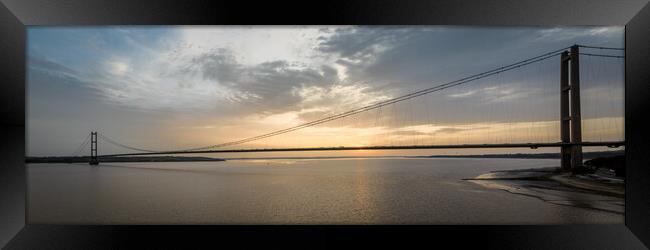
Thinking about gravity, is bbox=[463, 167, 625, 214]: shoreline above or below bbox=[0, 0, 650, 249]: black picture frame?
below

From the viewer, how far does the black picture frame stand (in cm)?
254

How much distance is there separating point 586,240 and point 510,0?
198 centimetres

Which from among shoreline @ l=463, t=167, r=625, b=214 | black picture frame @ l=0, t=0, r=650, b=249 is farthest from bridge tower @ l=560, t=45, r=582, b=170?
black picture frame @ l=0, t=0, r=650, b=249

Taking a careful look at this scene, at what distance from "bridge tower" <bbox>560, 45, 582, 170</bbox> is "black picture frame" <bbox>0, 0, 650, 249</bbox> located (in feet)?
20.7

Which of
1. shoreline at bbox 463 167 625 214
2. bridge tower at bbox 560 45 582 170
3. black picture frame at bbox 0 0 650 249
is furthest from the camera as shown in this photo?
bridge tower at bbox 560 45 582 170

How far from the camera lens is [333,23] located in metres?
2.62

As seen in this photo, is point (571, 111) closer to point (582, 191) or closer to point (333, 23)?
point (582, 191)

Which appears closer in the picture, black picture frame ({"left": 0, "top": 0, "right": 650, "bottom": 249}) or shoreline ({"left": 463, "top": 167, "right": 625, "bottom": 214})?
black picture frame ({"left": 0, "top": 0, "right": 650, "bottom": 249})

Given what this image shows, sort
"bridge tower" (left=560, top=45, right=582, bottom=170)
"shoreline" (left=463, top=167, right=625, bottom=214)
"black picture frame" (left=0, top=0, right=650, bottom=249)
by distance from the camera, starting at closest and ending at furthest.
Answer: "black picture frame" (left=0, top=0, right=650, bottom=249) → "shoreline" (left=463, top=167, right=625, bottom=214) → "bridge tower" (left=560, top=45, right=582, bottom=170)

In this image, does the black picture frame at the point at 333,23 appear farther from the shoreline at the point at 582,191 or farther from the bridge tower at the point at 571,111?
the bridge tower at the point at 571,111

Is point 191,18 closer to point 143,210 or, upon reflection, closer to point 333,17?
point 333,17

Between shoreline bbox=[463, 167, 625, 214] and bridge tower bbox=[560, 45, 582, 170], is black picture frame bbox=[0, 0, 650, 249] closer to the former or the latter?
shoreline bbox=[463, 167, 625, 214]

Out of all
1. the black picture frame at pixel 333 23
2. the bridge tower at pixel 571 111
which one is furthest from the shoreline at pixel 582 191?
the black picture frame at pixel 333 23

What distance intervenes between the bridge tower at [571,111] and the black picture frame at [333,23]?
630cm
